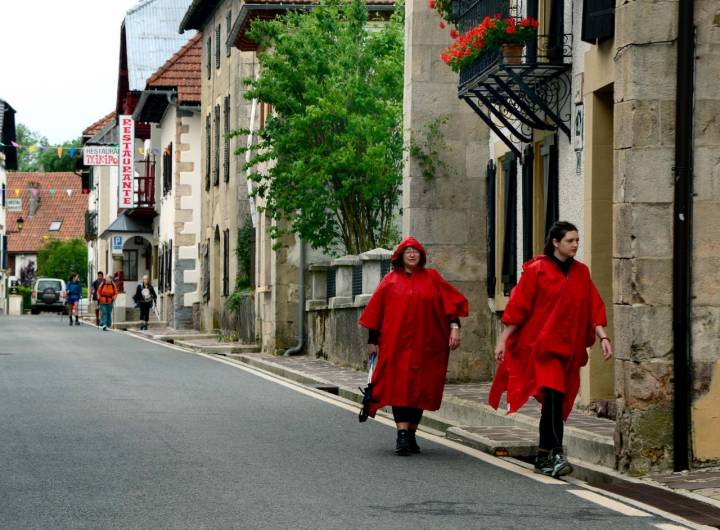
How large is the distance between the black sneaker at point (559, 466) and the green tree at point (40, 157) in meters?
112

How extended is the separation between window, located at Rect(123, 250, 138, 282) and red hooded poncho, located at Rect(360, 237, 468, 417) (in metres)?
49.2

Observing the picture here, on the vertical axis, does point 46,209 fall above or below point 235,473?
above

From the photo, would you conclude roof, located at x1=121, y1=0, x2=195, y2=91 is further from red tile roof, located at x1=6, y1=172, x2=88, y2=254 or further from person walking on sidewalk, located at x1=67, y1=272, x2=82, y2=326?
red tile roof, located at x1=6, y1=172, x2=88, y2=254

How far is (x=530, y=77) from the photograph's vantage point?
16.0 metres

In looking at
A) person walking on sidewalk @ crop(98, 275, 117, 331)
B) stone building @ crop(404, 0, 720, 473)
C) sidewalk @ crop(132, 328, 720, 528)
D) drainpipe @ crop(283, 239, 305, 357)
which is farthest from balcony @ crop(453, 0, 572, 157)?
person walking on sidewalk @ crop(98, 275, 117, 331)

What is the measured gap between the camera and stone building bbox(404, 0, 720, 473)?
1057cm

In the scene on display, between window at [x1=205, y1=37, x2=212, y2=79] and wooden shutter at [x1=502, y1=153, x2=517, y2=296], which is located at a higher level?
window at [x1=205, y1=37, x2=212, y2=79]

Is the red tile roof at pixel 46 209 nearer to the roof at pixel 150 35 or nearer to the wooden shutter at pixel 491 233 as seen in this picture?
the roof at pixel 150 35

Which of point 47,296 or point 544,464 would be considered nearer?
point 544,464

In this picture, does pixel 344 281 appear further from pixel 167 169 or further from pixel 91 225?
pixel 91 225

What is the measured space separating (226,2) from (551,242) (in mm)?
29343

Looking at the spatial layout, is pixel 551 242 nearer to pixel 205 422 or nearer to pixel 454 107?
pixel 205 422

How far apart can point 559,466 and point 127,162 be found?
47.0 metres

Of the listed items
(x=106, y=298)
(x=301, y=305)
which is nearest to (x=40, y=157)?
(x=106, y=298)
